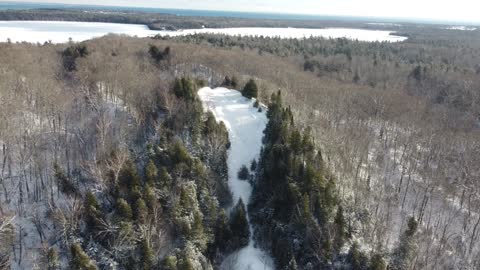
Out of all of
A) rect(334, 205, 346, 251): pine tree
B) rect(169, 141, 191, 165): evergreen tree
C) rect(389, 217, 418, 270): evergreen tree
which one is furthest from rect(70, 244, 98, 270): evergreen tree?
rect(389, 217, 418, 270): evergreen tree

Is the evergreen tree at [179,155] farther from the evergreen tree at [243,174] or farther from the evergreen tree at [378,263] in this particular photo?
the evergreen tree at [378,263]

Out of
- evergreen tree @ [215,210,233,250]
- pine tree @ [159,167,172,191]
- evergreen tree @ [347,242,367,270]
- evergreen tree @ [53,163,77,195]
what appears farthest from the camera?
evergreen tree @ [53,163,77,195]

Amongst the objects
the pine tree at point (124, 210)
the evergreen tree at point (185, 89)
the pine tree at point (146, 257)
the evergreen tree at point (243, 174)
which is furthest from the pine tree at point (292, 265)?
the evergreen tree at point (185, 89)

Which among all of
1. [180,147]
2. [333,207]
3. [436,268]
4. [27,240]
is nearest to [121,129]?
[180,147]

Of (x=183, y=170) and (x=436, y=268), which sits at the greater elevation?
(x=183, y=170)

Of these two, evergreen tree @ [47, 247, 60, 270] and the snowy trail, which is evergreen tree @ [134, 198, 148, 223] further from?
the snowy trail

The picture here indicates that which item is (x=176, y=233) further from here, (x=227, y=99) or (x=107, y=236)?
(x=227, y=99)

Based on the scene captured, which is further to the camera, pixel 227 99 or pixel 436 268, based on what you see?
pixel 227 99
